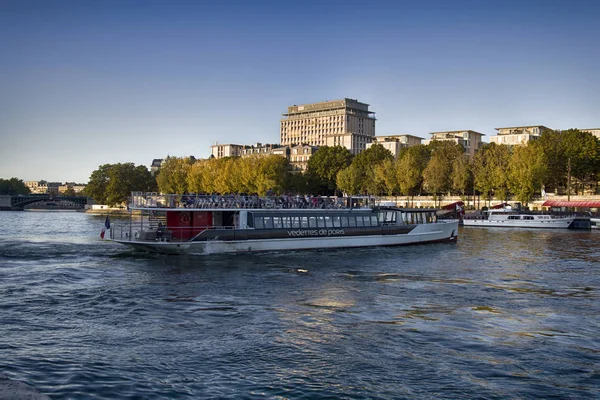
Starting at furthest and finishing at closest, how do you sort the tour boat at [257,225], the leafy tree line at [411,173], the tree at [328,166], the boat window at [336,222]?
the tree at [328,166]
the leafy tree line at [411,173]
the boat window at [336,222]
the tour boat at [257,225]

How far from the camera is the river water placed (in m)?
15.9

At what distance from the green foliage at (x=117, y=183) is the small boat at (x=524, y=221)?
110337 millimetres

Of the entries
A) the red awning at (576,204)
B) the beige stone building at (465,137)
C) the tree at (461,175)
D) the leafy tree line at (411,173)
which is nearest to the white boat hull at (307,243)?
the leafy tree line at (411,173)

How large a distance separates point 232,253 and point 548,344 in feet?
95.6

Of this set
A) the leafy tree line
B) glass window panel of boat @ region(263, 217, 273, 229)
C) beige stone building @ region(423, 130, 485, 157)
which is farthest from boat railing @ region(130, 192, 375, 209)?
beige stone building @ region(423, 130, 485, 157)

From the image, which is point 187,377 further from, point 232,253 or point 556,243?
point 556,243

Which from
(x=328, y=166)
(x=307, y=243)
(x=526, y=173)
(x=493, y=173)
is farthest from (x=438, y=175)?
(x=307, y=243)

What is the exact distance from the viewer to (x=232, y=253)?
45.2 m

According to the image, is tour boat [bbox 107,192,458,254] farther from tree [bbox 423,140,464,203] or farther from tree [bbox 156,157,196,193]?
tree [bbox 156,157,196,193]

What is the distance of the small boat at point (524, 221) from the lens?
89.1 meters

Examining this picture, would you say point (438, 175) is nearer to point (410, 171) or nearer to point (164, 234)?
point (410, 171)

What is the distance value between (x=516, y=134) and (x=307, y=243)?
147439mm

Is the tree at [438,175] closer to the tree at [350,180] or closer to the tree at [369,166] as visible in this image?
the tree at [369,166]

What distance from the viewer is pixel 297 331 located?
2125 cm
